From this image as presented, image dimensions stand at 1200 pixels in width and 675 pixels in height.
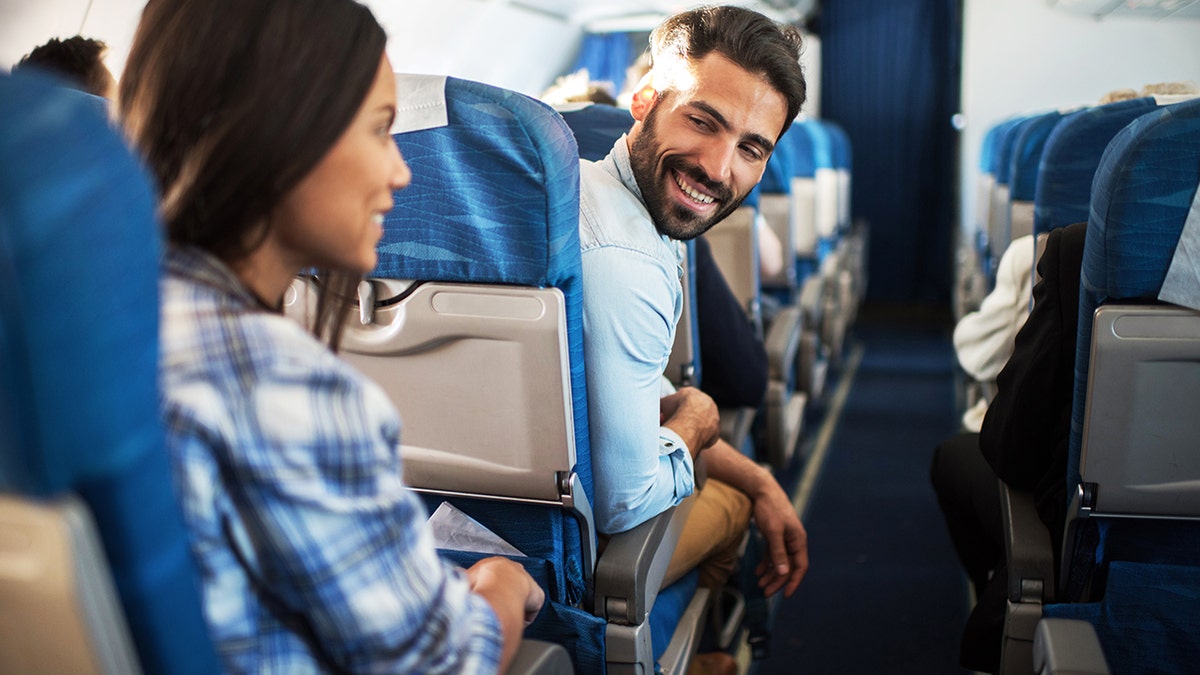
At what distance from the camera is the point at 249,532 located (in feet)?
2.33

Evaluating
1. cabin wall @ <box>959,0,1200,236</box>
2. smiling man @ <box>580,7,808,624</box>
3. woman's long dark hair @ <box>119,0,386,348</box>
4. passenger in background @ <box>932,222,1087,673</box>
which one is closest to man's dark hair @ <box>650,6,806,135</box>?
smiling man @ <box>580,7,808,624</box>

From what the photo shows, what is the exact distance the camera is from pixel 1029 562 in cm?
156

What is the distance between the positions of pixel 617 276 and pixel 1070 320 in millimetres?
821

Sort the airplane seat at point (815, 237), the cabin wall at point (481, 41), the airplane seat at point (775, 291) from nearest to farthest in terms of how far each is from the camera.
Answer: the airplane seat at point (775, 291)
the airplane seat at point (815, 237)
the cabin wall at point (481, 41)

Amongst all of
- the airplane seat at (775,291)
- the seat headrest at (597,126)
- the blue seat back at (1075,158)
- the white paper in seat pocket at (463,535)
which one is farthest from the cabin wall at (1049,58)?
the white paper in seat pocket at (463,535)

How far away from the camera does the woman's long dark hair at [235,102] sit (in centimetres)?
74

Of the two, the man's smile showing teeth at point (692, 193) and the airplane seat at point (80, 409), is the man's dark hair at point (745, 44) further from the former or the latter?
the airplane seat at point (80, 409)

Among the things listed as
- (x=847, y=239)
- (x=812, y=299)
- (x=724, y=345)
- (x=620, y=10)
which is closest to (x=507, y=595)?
(x=724, y=345)

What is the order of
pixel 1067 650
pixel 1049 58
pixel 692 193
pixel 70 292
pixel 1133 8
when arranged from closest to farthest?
pixel 70 292
pixel 1067 650
pixel 692 193
pixel 1133 8
pixel 1049 58

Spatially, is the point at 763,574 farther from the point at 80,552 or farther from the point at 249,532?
the point at 80,552

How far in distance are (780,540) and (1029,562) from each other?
58 centimetres

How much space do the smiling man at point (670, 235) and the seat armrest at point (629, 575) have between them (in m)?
0.04

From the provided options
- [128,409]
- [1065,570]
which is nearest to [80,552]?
[128,409]

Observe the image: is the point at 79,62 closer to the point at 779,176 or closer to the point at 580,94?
the point at 580,94
